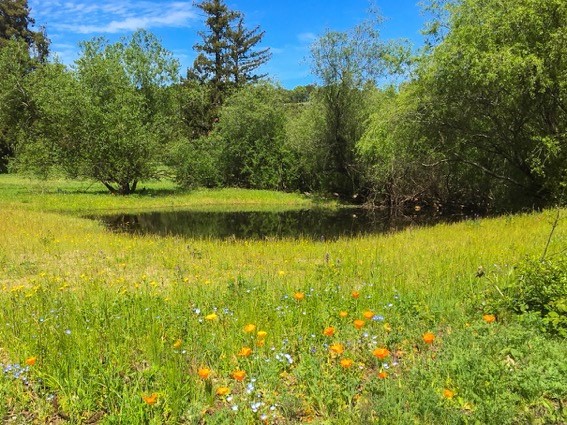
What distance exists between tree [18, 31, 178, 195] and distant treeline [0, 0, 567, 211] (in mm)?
101

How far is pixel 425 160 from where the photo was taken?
77.6 ft

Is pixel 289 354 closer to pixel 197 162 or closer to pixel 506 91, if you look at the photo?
pixel 506 91

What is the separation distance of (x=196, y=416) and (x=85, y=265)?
7327 millimetres

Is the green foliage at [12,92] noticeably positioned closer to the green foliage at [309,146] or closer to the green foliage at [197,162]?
the green foliage at [197,162]

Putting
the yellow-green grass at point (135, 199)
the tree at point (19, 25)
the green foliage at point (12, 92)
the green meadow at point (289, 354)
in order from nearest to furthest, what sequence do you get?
the green meadow at point (289, 354)
the yellow-green grass at point (135, 199)
the green foliage at point (12, 92)
the tree at point (19, 25)

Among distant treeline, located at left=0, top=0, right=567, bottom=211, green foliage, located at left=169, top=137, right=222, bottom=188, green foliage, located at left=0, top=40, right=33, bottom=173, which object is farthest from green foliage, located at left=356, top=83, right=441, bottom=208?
green foliage, located at left=0, top=40, right=33, bottom=173

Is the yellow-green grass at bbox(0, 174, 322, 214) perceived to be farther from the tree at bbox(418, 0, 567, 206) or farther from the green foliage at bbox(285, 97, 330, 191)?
the tree at bbox(418, 0, 567, 206)

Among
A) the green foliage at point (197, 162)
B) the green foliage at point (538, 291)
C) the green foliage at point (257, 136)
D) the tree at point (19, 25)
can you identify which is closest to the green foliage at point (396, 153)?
the green foliage at point (257, 136)

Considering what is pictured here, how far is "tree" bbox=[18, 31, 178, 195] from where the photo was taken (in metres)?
30.2

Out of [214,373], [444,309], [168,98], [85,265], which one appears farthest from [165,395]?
[168,98]

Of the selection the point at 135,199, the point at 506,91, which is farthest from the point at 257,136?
the point at 506,91

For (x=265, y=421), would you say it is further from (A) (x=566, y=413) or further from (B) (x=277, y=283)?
(B) (x=277, y=283)

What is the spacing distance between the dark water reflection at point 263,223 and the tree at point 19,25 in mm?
42259

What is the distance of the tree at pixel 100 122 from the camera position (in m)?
30.2
